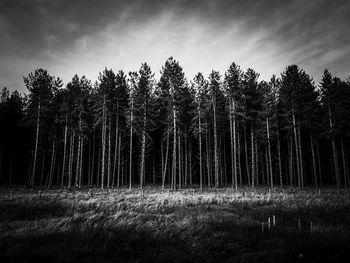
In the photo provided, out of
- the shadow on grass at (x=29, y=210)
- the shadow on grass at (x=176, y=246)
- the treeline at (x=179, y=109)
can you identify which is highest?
the treeline at (x=179, y=109)

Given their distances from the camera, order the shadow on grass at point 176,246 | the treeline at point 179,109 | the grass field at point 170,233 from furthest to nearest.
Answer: the treeline at point 179,109
the grass field at point 170,233
the shadow on grass at point 176,246

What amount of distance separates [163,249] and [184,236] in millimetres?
1534

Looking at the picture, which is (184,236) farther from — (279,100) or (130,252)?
(279,100)

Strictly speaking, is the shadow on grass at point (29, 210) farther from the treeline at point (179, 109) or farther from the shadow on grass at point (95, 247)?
the treeline at point (179, 109)

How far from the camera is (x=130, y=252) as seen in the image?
24.9ft

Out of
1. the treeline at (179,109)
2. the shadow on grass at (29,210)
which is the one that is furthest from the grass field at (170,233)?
the treeline at (179,109)

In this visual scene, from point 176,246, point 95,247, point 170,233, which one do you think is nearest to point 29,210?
point 95,247

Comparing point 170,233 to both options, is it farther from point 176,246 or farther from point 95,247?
point 95,247

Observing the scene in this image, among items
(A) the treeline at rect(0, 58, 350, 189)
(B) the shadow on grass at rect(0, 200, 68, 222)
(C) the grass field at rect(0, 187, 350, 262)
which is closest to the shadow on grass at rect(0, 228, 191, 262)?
(C) the grass field at rect(0, 187, 350, 262)

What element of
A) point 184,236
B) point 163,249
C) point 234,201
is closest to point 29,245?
point 163,249

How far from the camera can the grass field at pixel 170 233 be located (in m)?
6.86

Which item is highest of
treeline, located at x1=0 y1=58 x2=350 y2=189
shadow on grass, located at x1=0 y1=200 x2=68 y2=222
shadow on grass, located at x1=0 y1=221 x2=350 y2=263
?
treeline, located at x1=0 y1=58 x2=350 y2=189

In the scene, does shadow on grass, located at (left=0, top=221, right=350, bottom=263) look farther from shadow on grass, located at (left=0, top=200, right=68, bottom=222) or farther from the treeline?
the treeline

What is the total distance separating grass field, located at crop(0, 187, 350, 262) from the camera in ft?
22.5
